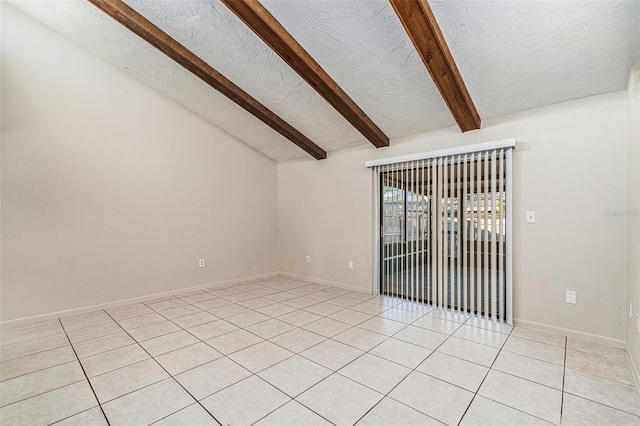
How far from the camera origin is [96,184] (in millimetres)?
3604

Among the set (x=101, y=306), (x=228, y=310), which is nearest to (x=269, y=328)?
(x=228, y=310)

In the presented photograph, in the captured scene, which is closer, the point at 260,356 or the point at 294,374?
the point at 294,374

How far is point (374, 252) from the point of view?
172 inches

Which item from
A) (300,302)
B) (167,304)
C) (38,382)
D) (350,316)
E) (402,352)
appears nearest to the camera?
(38,382)

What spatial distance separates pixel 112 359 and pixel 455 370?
2794 millimetres

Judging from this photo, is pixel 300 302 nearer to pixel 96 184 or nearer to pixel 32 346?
pixel 32 346

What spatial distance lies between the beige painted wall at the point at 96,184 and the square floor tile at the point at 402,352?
322cm

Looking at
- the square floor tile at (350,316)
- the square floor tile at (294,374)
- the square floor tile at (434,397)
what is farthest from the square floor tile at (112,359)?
the square floor tile at (434,397)

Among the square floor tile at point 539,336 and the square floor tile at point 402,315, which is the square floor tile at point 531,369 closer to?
the square floor tile at point 539,336

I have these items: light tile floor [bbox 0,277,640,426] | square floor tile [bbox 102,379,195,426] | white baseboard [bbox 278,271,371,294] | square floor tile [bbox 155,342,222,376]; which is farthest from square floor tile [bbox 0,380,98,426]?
white baseboard [bbox 278,271,371,294]

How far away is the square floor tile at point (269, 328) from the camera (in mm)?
2900

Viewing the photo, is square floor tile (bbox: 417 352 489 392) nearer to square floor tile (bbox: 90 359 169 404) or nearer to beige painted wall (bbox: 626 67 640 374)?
beige painted wall (bbox: 626 67 640 374)

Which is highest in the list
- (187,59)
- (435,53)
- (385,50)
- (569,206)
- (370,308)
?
(187,59)

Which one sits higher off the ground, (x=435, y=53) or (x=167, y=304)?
(x=435, y=53)
